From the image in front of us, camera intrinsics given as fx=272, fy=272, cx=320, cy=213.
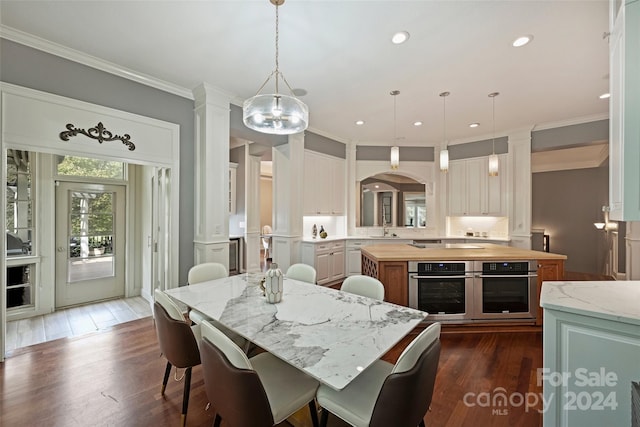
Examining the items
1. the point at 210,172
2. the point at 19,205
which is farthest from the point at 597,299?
the point at 19,205

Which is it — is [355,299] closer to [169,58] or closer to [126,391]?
[126,391]

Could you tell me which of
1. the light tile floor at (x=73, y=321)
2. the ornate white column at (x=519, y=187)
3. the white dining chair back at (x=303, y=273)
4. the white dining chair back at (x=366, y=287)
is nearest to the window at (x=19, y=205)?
the light tile floor at (x=73, y=321)

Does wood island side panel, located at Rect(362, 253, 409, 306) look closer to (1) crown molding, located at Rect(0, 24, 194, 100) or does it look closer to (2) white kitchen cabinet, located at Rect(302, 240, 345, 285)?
(2) white kitchen cabinet, located at Rect(302, 240, 345, 285)

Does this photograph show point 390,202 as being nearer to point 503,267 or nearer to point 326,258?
point 326,258

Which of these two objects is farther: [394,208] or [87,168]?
[394,208]

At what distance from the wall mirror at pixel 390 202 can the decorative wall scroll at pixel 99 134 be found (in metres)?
4.38

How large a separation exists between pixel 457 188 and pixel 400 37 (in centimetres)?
437

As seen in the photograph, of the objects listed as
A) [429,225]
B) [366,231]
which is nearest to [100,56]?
[366,231]

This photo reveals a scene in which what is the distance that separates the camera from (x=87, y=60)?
2807 millimetres

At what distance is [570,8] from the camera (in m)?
2.15

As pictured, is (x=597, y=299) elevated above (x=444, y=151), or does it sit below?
below

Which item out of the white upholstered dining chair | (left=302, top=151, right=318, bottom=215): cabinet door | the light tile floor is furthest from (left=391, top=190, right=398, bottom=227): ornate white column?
the white upholstered dining chair

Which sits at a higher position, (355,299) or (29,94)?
(29,94)

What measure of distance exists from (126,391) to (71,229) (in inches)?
116
